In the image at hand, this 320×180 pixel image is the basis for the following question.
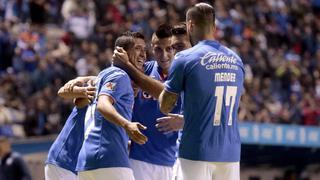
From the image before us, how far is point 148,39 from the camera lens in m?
22.1

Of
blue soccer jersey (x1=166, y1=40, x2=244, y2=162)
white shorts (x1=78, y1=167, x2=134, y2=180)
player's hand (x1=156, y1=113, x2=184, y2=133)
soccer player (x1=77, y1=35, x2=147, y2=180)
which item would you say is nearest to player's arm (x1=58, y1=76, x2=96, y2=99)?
soccer player (x1=77, y1=35, x2=147, y2=180)

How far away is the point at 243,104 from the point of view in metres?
21.3

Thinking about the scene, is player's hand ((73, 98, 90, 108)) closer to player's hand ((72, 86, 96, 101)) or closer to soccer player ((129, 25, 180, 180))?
player's hand ((72, 86, 96, 101))

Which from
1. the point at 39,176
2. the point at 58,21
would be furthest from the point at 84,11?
the point at 39,176

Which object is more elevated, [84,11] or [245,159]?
[84,11]

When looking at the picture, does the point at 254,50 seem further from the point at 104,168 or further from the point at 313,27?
the point at 104,168

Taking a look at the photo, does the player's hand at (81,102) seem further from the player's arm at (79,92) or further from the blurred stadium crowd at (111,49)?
the blurred stadium crowd at (111,49)

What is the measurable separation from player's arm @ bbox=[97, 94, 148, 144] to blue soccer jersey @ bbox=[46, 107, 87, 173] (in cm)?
100

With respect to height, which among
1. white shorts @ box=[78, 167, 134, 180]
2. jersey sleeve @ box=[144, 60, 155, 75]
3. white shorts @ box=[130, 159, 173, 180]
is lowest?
white shorts @ box=[130, 159, 173, 180]

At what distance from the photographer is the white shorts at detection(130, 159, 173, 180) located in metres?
9.22

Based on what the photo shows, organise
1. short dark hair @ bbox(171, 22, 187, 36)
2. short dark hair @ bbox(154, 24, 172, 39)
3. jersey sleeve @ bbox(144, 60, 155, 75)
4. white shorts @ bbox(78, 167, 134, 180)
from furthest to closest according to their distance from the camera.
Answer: jersey sleeve @ bbox(144, 60, 155, 75), short dark hair @ bbox(154, 24, 172, 39), short dark hair @ bbox(171, 22, 187, 36), white shorts @ bbox(78, 167, 134, 180)

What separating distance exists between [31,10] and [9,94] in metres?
4.32

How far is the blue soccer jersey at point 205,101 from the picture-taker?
288 inches

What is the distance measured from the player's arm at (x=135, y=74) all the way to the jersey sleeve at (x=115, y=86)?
0.21 metres
